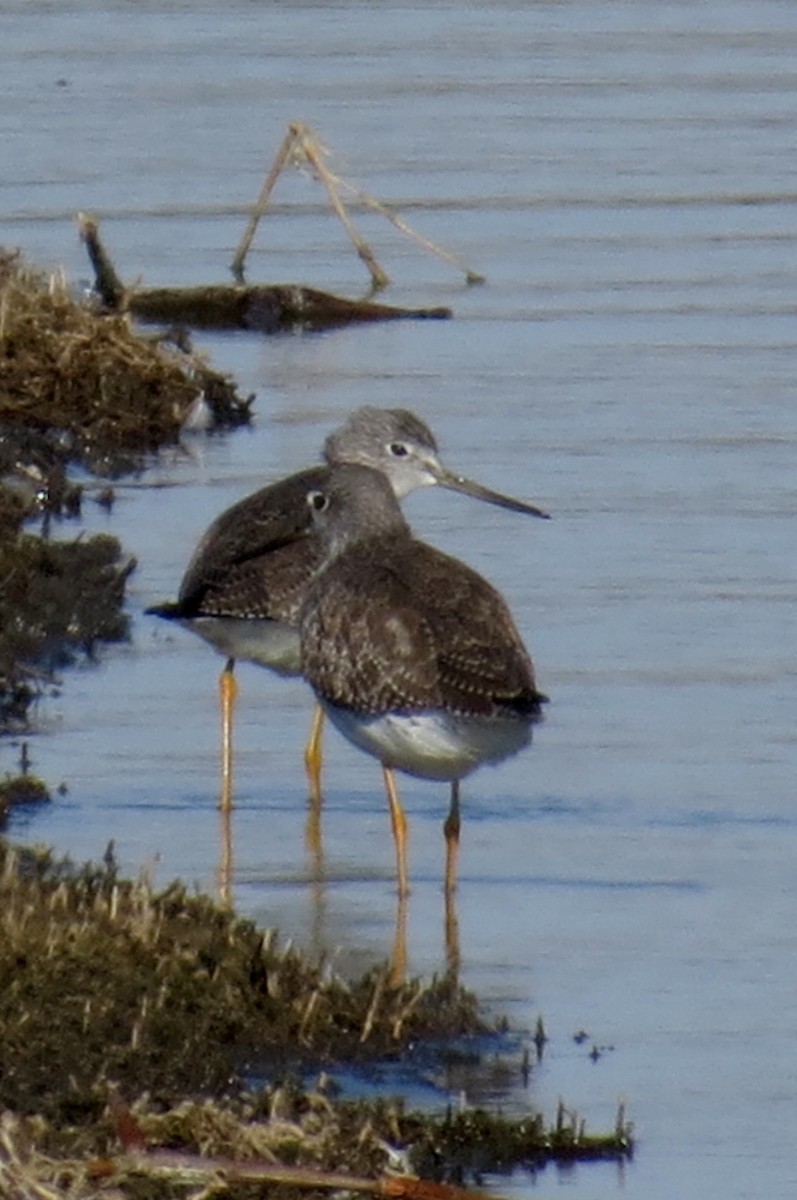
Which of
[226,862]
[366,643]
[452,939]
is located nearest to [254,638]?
[226,862]

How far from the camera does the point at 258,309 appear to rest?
16.4m

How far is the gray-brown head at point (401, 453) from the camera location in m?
10.7

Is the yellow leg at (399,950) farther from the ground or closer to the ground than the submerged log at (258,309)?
closer to the ground

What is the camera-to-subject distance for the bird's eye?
1000 centimetres

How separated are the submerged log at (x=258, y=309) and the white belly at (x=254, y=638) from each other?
19.8ft

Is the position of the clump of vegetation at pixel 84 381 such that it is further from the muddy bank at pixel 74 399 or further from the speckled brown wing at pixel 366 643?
the speckled brown wing at pixel 366 643

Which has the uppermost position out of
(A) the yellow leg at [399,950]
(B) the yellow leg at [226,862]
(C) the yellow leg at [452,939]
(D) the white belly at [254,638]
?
(D) the white belly at [254,638]

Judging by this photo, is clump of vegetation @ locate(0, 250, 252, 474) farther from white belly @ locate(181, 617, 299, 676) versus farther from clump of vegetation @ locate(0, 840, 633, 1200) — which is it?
clump of vegetation @ locate(0, 840, 633, 1200)

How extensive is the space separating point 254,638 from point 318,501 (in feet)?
1.47

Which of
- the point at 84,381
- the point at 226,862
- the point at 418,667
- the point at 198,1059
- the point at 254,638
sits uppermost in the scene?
the point at 418,667

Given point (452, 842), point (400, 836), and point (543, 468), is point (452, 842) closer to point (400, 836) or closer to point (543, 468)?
point (400, 836)

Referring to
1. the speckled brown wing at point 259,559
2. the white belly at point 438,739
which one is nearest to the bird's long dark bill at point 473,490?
the speckled brown wing at point 259,559

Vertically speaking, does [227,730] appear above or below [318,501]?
below

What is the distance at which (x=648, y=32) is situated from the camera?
2491 cm
